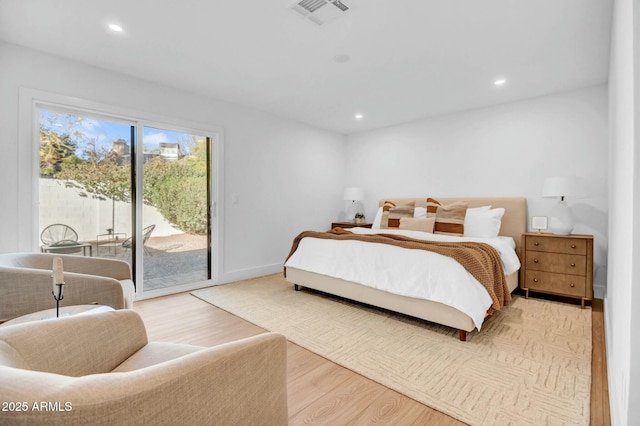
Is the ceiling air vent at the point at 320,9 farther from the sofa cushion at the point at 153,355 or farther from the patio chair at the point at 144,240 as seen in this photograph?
the patio chair at the point at 144,240

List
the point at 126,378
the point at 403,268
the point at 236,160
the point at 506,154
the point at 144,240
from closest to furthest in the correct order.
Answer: the point at 126,378 → the point at 403,268 → the point at 144,240 → the point at 506,154 → the point at 236,160

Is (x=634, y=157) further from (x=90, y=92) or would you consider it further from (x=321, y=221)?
(x=321, y=221)

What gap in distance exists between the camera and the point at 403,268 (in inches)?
108

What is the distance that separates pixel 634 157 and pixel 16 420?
5.53 ft

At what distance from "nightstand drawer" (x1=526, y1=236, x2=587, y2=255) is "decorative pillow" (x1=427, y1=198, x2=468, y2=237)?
76 cm

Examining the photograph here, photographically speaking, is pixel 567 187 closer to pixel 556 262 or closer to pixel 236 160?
pixel 556 262

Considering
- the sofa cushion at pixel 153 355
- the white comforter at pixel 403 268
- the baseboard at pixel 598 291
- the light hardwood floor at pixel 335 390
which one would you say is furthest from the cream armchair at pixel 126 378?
the baseboard at pixel 598 291

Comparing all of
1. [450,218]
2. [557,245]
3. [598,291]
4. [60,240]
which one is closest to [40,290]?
[60,240]

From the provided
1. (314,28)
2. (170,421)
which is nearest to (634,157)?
(170,421)

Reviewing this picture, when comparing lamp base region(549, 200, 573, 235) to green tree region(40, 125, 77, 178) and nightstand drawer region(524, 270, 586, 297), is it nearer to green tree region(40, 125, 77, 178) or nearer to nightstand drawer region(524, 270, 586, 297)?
nightstand drawer region(524, 270, 586, 297)

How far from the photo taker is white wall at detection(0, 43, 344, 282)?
264cm

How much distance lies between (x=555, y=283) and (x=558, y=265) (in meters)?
0.21

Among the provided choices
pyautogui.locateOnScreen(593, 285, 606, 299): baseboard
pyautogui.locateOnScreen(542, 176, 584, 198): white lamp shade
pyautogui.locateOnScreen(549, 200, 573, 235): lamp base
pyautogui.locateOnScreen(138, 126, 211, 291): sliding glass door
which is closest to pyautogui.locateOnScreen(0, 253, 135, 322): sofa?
pyautogui.locateOnScreen(138, 126, 211, 291): sliding glass door

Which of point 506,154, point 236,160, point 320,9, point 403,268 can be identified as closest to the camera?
point 320,9
